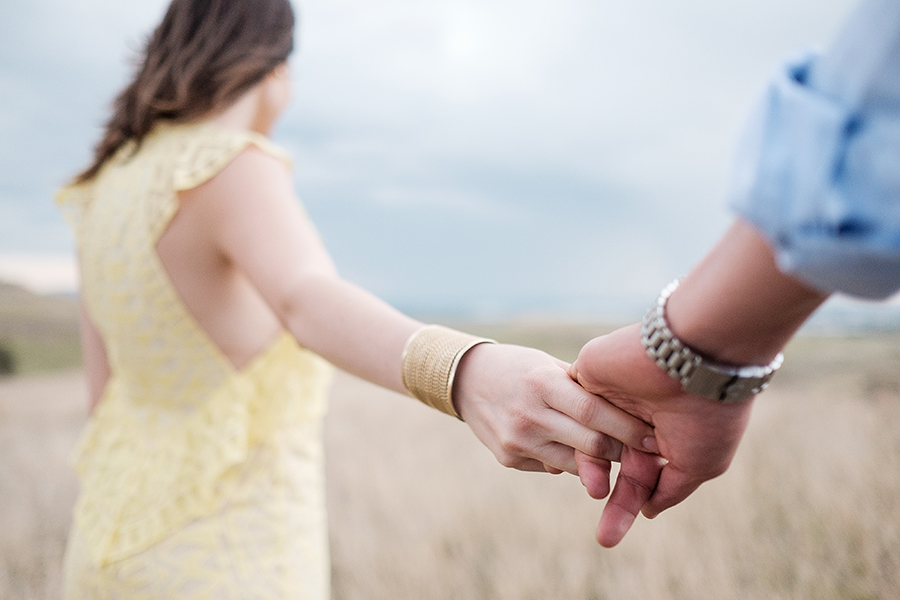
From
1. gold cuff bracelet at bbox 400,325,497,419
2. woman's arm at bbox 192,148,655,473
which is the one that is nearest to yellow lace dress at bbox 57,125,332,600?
woman's arm at bbox 192,148,655,473

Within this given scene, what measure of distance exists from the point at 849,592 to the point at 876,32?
137 inches

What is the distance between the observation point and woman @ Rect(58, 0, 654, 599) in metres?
1.29

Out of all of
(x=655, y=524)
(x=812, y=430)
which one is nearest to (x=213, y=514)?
(x=655, y=524)

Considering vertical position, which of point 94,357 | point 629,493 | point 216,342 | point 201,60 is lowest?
point 94,357

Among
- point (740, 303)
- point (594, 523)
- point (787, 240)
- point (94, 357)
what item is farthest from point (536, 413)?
point (594, 523)

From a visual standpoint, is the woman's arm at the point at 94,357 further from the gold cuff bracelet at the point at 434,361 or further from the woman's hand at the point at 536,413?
the woman's hand at the point at 536,413

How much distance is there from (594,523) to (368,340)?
133 inches

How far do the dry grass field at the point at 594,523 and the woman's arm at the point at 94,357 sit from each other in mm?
2312

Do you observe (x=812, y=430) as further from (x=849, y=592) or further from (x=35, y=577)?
(x=35, y=577)

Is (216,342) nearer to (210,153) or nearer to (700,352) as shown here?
(210,153)

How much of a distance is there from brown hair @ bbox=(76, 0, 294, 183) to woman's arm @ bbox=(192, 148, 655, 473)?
0.42 meters

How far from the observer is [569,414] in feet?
3.38

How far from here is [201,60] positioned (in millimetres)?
1778


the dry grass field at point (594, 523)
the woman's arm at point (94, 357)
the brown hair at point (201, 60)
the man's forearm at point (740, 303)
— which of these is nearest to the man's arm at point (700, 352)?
the man's forearm at point (740, 303)
